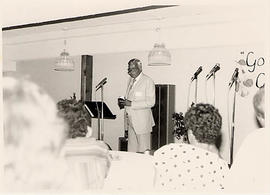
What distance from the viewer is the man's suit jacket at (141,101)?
512 centimetres

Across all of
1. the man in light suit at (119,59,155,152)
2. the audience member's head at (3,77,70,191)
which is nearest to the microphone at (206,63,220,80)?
the man in light suit at (119,59,155,152)

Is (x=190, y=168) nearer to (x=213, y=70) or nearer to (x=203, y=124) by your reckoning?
(x=203, y=124)

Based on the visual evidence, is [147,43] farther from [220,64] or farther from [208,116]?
[208,116]

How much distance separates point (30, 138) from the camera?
9.10 feet

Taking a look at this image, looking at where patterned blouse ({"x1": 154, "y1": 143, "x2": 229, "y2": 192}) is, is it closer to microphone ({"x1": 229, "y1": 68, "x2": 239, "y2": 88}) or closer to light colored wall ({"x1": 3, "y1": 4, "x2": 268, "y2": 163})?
light colored wall ({"x1": 3, "y1": 4, "x2": 268, "y2": 163})

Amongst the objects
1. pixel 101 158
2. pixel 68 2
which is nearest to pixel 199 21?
pixel 68 2

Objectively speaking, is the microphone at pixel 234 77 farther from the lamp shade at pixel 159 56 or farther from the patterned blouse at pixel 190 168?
the patterned blouse at pixel 190 168

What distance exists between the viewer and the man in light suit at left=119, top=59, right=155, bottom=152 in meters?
5.13

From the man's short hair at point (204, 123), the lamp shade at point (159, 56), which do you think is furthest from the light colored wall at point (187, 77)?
the man's short hair at point (204, 123)

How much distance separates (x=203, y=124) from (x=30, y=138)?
1.17 m

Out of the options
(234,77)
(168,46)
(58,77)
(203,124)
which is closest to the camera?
(203,124)

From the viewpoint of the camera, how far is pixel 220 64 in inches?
230

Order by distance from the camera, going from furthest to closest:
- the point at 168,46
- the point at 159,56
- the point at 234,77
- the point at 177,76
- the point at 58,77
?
the point at 58,77, the point at 177,76, the point at 168,46, the point at 234,77, the point at 159,56

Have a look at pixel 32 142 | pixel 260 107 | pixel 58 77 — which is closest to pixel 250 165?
pixel 260 107
